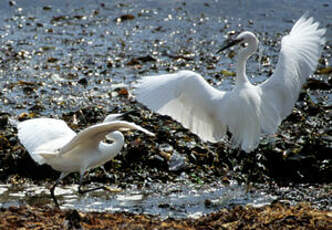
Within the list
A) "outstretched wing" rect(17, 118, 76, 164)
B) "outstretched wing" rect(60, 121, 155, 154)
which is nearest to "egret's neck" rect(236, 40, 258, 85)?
"outstretched wing" rect(60, 121, 155, 154)

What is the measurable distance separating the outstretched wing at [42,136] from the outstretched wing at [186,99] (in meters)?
0.86

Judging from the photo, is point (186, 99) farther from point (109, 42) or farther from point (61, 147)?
point (109, 42)

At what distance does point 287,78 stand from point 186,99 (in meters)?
1.16

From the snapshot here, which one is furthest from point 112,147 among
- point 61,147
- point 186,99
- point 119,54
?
point 119,54

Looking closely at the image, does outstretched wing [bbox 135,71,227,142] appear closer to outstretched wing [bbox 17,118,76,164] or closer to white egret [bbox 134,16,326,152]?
white egret [bbox 134,16,326,152]

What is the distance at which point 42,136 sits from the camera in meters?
6.21

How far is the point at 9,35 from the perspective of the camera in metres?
13.0

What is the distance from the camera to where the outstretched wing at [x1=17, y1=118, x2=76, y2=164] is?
6.05 m

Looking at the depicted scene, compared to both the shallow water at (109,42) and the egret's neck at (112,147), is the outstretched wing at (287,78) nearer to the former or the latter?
the egret's neck at (112,147)

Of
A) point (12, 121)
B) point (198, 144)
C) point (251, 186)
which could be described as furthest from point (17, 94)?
point (251, 186)

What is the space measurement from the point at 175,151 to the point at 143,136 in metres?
0.48

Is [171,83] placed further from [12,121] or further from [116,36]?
[116,36]

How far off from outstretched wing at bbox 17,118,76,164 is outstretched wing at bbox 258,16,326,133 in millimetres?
2145

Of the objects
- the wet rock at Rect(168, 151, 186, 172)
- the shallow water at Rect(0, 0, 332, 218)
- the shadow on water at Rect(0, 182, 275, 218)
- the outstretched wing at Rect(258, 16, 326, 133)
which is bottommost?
the shadow on water at Rect(0, 182, 275, 218)
